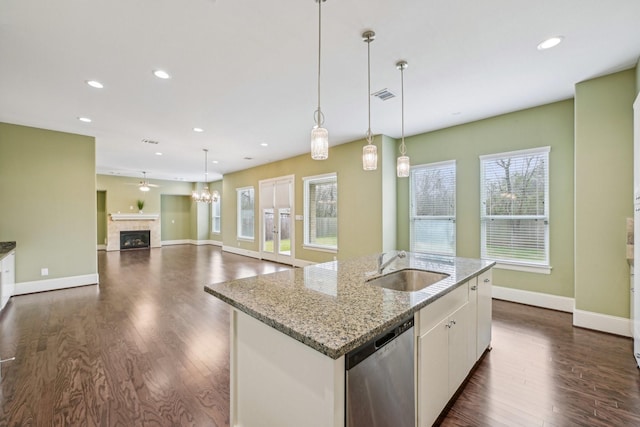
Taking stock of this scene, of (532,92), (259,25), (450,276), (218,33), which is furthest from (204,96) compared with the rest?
(532,92)

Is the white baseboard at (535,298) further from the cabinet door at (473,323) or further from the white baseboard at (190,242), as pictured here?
the white baseboard at (190,242)

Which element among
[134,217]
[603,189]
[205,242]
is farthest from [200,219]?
[603,189]

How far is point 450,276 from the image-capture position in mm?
2031

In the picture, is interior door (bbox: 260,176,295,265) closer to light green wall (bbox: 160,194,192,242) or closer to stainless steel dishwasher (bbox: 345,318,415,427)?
stainless steel dishwasher (bbox: 345,318,415,427)

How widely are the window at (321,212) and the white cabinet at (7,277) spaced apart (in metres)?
5.01

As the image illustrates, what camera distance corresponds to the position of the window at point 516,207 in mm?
3852

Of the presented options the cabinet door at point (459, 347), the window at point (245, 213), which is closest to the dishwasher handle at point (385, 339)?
the cabinet door at point (459, 347)

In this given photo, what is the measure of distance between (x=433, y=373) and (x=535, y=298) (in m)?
3.34

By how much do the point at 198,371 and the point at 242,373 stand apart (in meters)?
1.10

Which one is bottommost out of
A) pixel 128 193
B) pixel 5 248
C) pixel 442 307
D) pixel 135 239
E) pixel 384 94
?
pixel 135 239

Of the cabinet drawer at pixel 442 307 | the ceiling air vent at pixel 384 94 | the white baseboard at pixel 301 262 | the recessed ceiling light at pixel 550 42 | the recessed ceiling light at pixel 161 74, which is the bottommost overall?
the white baseboard at pixel 301 262

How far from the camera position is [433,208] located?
4.93 m

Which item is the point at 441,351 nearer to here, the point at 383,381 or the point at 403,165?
the point at 383,381

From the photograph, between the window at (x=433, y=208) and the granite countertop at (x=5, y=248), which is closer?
the granite countertop at (x=5, y=248)
